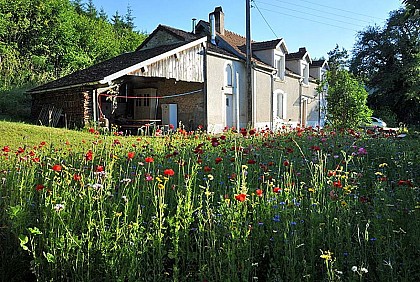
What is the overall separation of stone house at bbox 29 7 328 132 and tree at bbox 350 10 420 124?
11.7m

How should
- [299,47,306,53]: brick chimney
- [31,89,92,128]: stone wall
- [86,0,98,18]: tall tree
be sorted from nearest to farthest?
1. [31,89,92,128]: stone wall
2. [299,47,306,53]: brick chimney
3. [86,0,98,18]: tall tree

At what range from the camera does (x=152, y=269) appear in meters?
2.44

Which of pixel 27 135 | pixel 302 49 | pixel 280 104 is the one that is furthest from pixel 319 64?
pixel 27 135

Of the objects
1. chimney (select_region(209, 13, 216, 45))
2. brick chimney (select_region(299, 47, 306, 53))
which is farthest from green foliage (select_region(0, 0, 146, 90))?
brick chimney (select_region(299, 47, 306, 53))

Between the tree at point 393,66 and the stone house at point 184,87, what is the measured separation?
1168 centimetres

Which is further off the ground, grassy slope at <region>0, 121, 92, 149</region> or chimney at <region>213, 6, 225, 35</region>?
chimney at <region>213, 6, 225, 35</region>

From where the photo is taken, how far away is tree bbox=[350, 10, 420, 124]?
3319cm

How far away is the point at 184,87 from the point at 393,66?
2391 centimetres

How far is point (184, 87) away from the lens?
19969 millimetres

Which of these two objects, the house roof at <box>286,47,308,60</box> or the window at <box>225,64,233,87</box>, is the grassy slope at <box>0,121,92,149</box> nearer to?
the window at <box>225,64,233,87</box>

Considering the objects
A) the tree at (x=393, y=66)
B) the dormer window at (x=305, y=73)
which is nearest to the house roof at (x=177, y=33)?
the dormer window at (x=305, y=73)

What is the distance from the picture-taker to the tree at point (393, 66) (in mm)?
33188

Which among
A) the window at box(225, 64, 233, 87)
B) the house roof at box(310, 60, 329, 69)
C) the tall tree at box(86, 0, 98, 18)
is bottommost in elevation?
the window at box(225, 64, 233, 87)

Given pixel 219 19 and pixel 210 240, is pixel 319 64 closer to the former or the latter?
pixel 219 19
